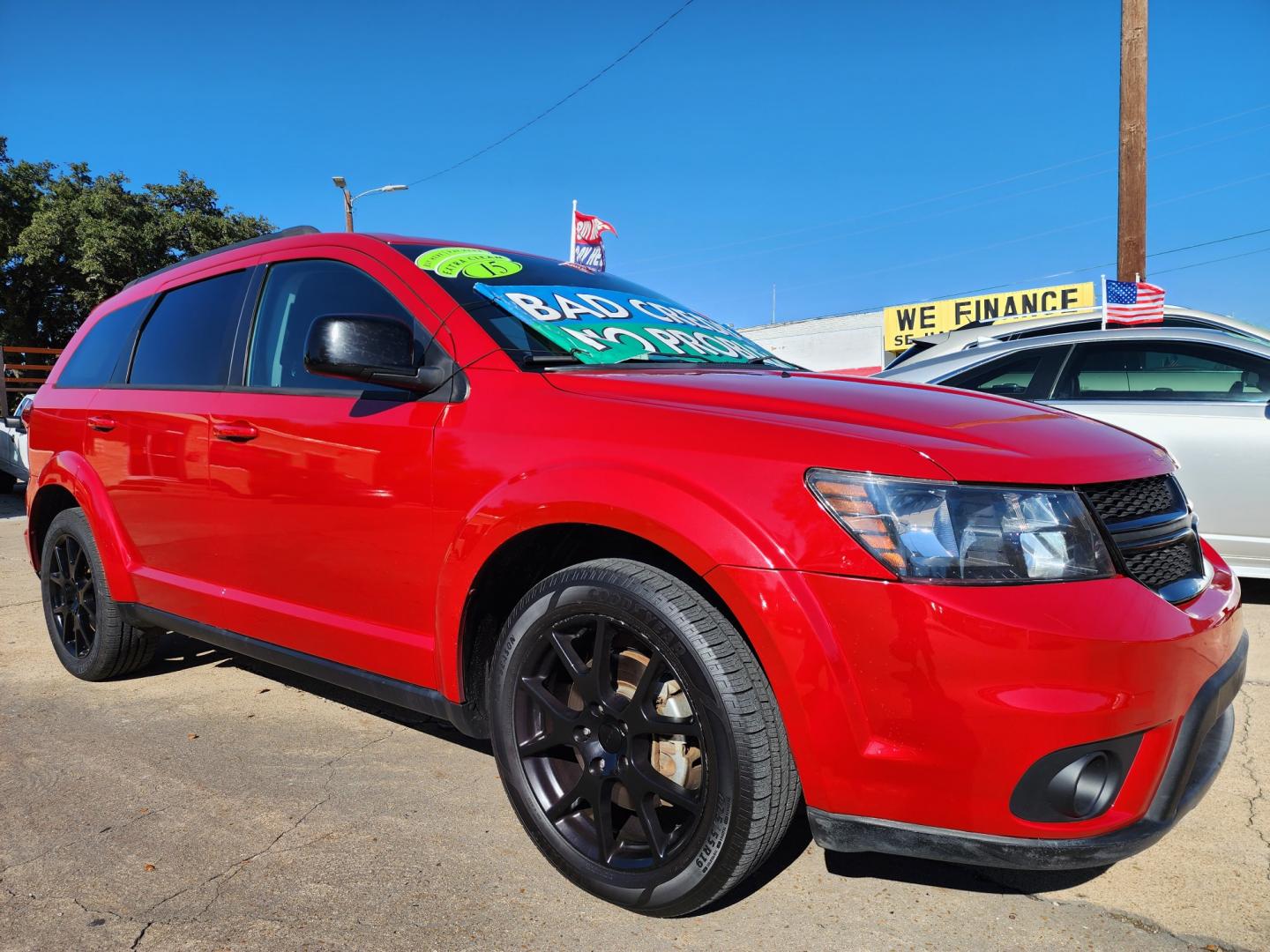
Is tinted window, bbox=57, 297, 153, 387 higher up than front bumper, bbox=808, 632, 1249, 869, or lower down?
higher up

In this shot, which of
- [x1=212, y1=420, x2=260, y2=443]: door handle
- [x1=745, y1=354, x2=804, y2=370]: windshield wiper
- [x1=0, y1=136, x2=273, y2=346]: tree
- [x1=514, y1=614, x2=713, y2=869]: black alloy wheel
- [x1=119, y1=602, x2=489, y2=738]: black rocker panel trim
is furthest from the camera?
[x1=0, y1=136, x2=273, y2=346]: tree

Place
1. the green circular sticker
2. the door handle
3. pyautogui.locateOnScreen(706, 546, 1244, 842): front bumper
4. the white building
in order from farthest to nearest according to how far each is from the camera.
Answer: the white building
the door handle
the green circular sticker
pyautogui.locateOnScreen(706, 546, 1244, 842): front bumper

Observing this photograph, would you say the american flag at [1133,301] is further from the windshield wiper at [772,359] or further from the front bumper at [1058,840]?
the front bumper at [1058,840]

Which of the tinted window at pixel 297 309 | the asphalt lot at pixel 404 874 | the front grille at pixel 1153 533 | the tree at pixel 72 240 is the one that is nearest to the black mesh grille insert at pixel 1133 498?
the front grille at pixel 1153 533

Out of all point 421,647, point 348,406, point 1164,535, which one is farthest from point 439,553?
point 1164,535

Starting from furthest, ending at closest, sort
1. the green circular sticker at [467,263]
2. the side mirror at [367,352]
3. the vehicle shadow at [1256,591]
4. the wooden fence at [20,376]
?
the wooden fence at [20,376] → the vehicle shadow at [1256,591] → the green circular sticker at [467,263] → the side mirror at [367,352]

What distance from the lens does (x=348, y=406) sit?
263 cm

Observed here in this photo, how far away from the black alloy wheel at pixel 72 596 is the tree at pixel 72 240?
74.3ft

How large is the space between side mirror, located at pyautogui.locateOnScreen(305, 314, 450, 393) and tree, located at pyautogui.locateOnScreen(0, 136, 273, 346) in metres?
24.7

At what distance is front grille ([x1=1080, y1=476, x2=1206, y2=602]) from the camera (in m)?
1.88

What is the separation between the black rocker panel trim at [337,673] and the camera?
8.02ft

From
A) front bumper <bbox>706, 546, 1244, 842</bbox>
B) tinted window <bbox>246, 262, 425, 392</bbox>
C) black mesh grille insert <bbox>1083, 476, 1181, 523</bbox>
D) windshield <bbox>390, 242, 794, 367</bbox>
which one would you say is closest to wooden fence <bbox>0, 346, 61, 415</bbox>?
tinted window <bbox>246, 262, 425, 392</bbox>

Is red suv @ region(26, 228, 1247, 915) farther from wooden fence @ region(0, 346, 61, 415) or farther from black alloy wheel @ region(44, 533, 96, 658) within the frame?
wooden fence @ region(0, 346, 61, 415)

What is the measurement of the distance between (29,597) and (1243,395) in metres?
7.22
